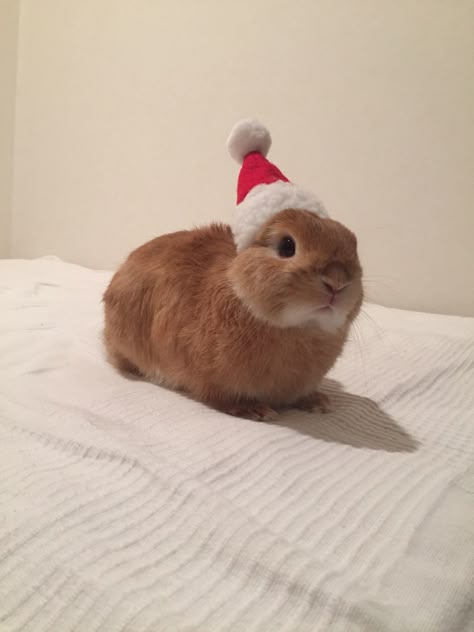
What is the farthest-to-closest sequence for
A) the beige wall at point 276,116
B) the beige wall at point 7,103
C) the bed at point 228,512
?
the beige wall at point 7,103 < the beige wall at point 276,116 < the bed at point 228,512

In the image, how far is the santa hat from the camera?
2.19 feet

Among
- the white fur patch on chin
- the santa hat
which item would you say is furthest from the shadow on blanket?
the santa hat

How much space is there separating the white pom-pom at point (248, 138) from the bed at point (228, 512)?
42 centimetres

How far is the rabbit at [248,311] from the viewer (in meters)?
0.61

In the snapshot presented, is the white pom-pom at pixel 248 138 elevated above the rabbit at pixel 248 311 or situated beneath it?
elevated above

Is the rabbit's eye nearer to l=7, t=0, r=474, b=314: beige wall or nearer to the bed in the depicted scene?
the bed

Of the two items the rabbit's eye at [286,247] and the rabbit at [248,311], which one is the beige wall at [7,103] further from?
the rabbit's eye at [286,247]

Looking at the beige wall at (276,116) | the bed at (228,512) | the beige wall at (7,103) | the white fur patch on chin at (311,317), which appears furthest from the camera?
the beige wall at (7,103)

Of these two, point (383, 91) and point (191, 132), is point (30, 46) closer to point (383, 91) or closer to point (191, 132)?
point (191, 132)

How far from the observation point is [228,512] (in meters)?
0.44

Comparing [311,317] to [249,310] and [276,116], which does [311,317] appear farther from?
[276,116]

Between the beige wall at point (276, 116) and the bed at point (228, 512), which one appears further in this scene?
the beige wall at point (276, 116)

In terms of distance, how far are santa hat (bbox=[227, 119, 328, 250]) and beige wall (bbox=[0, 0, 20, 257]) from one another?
207 cm

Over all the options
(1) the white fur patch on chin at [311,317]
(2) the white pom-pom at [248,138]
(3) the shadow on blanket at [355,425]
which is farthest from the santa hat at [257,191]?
(3) the shadow on blanket at [355,425]
